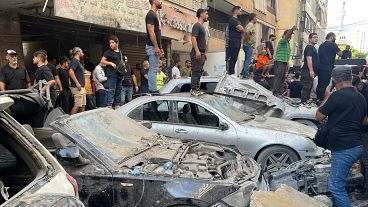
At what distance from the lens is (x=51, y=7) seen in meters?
9.08

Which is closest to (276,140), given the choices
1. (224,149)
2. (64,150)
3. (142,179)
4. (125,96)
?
(224,149)

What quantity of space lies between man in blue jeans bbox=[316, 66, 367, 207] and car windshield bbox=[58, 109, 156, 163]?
209 cm

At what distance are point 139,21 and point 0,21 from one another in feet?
13.9

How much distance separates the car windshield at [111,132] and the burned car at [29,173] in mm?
884

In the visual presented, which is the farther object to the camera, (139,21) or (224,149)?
(139,21)

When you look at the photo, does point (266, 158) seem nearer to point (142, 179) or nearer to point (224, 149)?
point (224, 149)

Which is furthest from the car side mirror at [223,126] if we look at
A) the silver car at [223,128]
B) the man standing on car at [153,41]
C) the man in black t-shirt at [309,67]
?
the man in black t-shirt at [309,67]

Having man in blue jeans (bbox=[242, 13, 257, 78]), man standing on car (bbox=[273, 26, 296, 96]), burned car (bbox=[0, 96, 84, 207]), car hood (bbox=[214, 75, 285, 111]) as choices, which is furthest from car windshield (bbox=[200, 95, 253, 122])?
man in blue jeans (bbox=[242, 13, 257, 78])

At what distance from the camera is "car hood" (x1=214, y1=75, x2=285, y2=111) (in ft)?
26.5

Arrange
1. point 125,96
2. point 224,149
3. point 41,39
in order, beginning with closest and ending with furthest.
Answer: point 224,149
point 125,96
point 41,39

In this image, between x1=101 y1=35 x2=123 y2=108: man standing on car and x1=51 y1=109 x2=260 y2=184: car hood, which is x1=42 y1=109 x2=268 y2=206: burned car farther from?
x1=101 y1=35 x2=123 y2=108: man standing on car

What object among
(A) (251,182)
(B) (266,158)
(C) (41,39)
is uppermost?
(C) (41,39)

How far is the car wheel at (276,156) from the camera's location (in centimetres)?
596

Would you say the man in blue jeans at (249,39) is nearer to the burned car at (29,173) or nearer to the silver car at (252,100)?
the silver car at (252,100)
